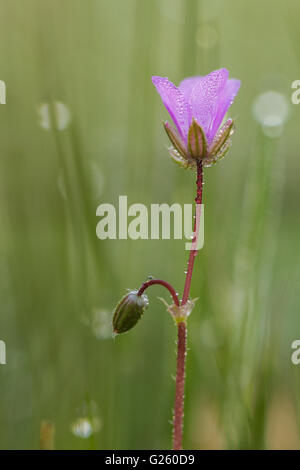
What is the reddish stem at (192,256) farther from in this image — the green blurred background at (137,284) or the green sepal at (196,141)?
the green blurred background at (137,284)

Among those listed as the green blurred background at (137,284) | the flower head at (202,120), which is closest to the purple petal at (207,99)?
the flower head at (202,120)

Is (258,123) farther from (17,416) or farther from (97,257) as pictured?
(17,416)

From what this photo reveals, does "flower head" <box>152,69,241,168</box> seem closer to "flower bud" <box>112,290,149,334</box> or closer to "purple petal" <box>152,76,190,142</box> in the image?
"purple petal" <box>152,76,190,142</box>

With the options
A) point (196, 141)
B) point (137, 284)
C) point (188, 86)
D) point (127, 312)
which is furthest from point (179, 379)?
point (137, 284)

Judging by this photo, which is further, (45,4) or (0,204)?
(0,204)

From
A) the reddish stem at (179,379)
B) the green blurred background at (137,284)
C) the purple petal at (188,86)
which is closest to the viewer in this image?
the reddish stem at (179,379)

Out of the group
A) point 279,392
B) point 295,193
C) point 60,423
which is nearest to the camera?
point 60,423
